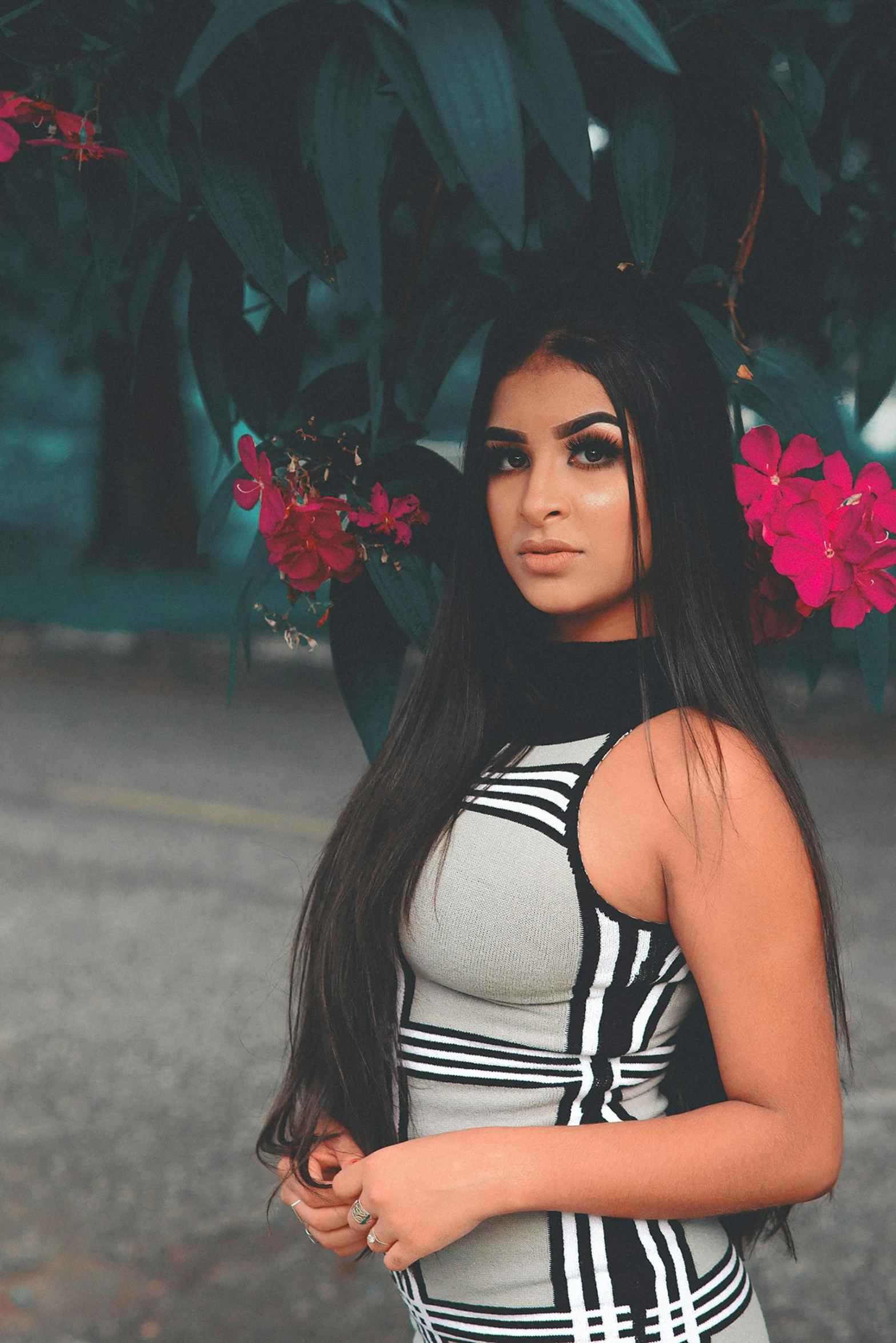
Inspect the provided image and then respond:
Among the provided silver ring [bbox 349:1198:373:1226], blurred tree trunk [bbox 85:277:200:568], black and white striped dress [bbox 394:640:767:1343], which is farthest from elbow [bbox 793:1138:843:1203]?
blurred tree trunk [bbox 85:277:200:568]

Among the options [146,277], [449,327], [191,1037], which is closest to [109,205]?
[146,277]

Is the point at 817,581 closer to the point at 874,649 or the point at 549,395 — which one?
the point at 874,649

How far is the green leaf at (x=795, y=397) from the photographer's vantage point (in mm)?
1273

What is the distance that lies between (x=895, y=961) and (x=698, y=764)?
3.81m

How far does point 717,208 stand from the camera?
140cm

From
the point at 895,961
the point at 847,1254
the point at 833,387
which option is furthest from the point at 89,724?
the point at 833,387

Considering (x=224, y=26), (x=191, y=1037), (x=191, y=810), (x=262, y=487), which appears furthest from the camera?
(x=191, y=810)

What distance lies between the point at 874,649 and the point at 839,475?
0.23 metres

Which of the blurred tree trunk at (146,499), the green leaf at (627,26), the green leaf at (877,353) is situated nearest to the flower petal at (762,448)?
the green leaf at (877,353)

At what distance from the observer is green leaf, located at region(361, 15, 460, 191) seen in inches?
31.1

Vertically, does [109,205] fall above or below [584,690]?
above

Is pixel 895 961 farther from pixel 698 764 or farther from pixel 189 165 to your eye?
pixel 189 165

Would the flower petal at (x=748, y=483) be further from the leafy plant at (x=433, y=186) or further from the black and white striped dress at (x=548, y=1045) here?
the black and white striped dress at (x=548, y=1045)

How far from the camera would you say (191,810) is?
6.52 meters
